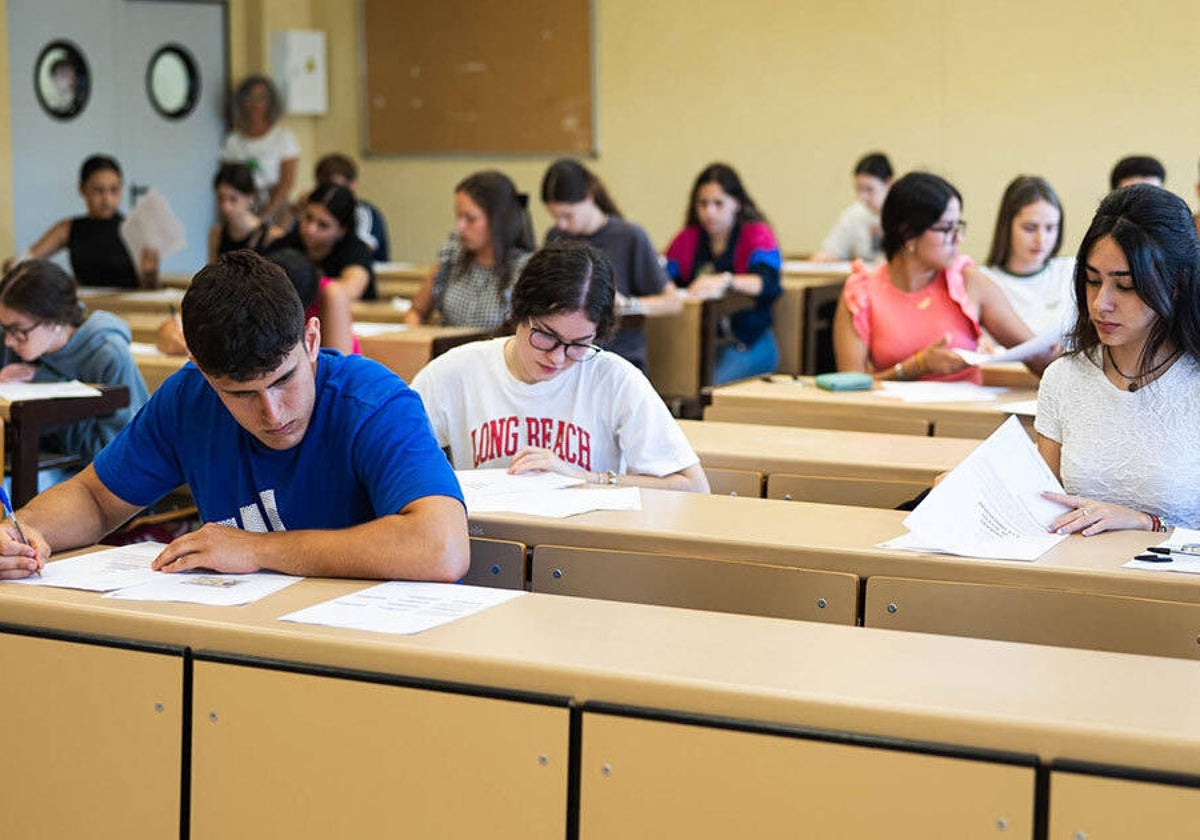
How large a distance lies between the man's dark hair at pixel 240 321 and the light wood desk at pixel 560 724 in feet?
1.02

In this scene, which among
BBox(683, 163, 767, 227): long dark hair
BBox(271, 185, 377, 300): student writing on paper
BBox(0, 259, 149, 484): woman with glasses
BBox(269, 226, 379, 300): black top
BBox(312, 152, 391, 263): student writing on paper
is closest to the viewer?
BBox(0, 259, 149, 484): woman with glasses

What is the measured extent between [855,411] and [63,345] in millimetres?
2150

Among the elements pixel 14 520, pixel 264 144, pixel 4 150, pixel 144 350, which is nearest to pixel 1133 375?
pixel 14 520

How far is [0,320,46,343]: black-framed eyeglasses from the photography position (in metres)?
4.20

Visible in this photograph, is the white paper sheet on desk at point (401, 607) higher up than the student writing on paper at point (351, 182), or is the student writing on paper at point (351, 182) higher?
the student writing on paper at point (351, 182)

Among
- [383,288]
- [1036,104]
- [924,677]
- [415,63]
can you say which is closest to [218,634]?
[924,677]

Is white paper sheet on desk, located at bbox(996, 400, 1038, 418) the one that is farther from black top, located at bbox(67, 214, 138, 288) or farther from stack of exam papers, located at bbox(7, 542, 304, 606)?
black top, located at bbox(67, 214, 138, 288)

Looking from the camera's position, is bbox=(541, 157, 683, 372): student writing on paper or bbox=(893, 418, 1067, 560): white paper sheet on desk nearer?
bbox=(893, 418, 1067, 560): white paper sheet on desk

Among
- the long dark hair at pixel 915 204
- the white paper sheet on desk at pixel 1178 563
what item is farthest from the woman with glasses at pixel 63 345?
the white paper sheet on desk at pixel 1178 563

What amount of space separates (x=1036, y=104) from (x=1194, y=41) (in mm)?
852

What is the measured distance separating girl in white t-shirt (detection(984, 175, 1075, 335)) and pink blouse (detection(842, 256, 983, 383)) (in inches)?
14.5

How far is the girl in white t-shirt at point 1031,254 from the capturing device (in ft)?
15.4

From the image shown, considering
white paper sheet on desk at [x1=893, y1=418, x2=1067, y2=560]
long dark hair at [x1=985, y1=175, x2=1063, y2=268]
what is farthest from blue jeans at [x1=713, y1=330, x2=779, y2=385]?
white paper sheet on desk at [x1=893, y1=418, x2=1067, y2=560]

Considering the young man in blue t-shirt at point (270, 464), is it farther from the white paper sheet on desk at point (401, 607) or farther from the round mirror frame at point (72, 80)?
the round mirror frame at point (72, 80)
